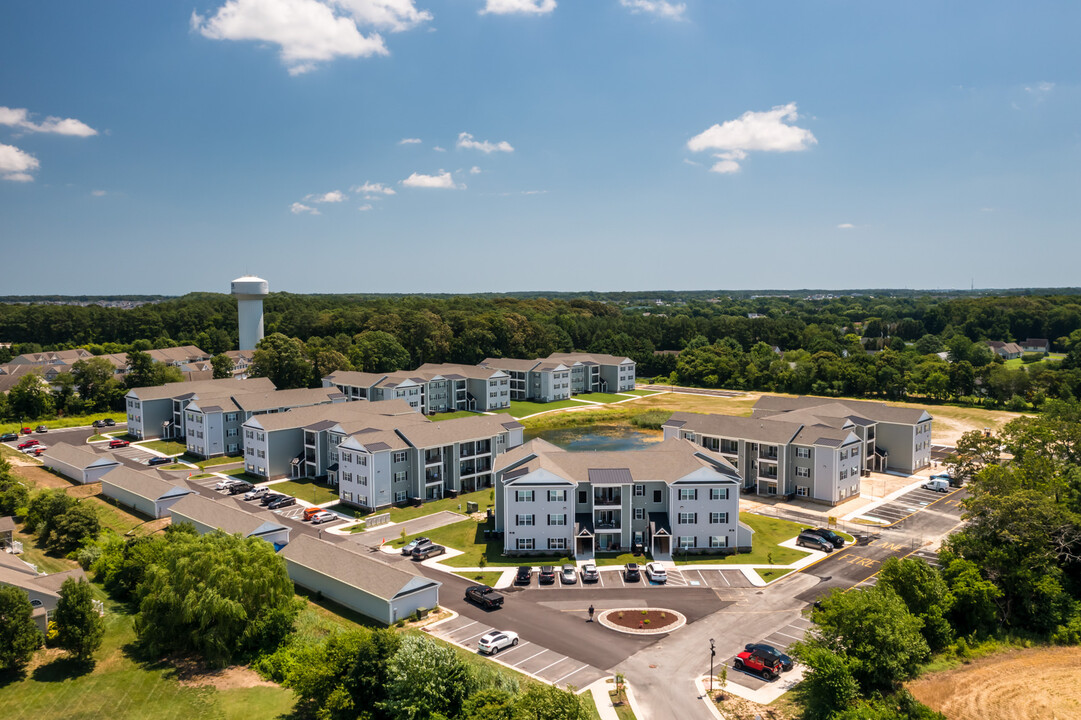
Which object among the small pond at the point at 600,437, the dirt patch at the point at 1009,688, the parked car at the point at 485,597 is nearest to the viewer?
the dirt patch at the point at 1009,688

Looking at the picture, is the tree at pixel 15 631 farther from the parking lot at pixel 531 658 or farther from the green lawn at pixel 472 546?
the green lawn at pixel 472 546

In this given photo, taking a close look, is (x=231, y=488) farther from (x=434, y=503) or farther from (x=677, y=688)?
(x=677, y=688)

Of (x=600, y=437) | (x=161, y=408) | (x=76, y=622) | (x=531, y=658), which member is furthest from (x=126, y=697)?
(x=600, y=437)

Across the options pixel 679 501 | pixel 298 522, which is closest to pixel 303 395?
pixel 298 522

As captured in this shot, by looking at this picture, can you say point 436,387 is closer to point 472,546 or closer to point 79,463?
point 79,463

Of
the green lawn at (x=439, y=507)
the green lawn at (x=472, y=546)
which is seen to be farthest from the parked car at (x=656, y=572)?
the green lawn at (x=439, y=507)

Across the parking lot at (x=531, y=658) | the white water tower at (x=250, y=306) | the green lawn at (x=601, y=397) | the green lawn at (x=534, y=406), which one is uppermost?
the white water tower at (x=250, y=306)
